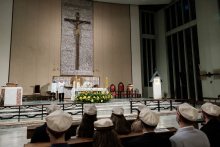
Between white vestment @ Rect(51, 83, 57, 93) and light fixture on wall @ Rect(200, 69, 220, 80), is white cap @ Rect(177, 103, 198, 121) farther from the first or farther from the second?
light fixture on wall @ Rect(200, 69, 220, 80)

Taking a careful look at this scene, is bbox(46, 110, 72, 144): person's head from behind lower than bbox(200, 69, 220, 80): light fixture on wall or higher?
lower

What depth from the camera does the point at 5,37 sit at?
31.0 feet

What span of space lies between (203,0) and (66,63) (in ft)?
30.4

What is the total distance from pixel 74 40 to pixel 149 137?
33.9ft

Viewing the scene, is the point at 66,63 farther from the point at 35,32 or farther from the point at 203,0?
the point at 203,0

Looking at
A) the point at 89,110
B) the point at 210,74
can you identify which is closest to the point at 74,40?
the point at 210,74

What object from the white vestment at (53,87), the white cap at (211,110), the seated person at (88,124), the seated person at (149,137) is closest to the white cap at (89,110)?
the seated person at (88,124)

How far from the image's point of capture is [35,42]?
10.1 m

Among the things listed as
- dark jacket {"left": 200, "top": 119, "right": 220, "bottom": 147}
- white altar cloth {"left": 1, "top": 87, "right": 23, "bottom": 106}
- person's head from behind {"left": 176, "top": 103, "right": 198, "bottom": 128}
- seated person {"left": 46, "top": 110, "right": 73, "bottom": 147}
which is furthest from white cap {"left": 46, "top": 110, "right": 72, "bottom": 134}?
white altar cloth {"left": 1, "top": 87, "right": 23, "bottom": 106}

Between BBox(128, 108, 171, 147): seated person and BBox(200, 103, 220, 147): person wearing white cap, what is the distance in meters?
0.85

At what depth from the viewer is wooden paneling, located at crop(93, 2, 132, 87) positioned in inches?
452

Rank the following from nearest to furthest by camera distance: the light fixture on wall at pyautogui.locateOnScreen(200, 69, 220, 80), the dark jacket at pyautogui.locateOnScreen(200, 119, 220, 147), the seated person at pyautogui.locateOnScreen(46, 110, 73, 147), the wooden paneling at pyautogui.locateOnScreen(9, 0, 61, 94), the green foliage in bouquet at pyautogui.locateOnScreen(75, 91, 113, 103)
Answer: the seated person at pyautogui.locateOnScreen(46, 110, 73, 147) < the dark jacket at pyautogui.locateOnScreen(200, 119, 220, 147) < the green foliage in bouquet at pyautogui.locateOnScreen(75, 91, 113, 103) < the light fixture on wall at pyautogui.locateOnScreen(200, 69, 220, 80) < the wooden paneling at pyautogui.locateOnScreen(9, 0, 61, 94)

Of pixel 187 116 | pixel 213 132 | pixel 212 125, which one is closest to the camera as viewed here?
pixel 187 116

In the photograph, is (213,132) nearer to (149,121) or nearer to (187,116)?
(187,116)
